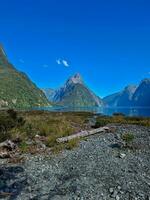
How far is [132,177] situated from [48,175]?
3.41 metres

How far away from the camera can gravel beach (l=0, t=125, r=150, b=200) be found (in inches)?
397

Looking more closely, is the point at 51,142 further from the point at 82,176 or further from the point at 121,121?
the point at 121,121

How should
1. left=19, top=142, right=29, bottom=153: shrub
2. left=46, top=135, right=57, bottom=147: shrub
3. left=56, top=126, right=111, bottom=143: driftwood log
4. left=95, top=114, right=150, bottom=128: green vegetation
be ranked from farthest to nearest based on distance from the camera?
left=95, top=114, right=150, bottom=128: green vegetation
left=56, top=126, right=111, bottom=143: driftwood log
left=46, top=135, right=57, bottom=147: shrub
left=19, top=142, right=29, bottom=153: shrub

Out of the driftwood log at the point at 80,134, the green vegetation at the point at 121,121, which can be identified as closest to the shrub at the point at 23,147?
the driftwood log at the point at 80,134

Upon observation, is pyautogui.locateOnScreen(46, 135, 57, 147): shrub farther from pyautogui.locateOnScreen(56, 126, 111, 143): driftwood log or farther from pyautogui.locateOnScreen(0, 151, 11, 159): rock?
pyautogui.locateOnScreen(0, 151, 11, 159): rock

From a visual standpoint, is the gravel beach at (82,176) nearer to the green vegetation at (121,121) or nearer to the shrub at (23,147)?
the shrub at (23,147)

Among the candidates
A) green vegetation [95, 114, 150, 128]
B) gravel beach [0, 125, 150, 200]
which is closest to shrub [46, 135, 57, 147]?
gravel beach [0, 125, 150, 200]

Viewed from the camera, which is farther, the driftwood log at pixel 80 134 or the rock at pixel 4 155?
the driftwood log at pixel 80 134

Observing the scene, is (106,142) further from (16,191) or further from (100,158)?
(16,191)

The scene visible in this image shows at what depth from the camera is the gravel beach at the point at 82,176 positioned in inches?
397

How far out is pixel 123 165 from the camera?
13516 mm

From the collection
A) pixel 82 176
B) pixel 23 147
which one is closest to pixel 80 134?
pixel 23 147

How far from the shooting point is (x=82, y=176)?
11.9 meters

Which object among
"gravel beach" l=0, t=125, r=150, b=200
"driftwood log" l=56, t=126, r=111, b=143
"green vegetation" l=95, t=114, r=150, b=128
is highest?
"green vegetation" l=95, t=114, r=150, b=128
